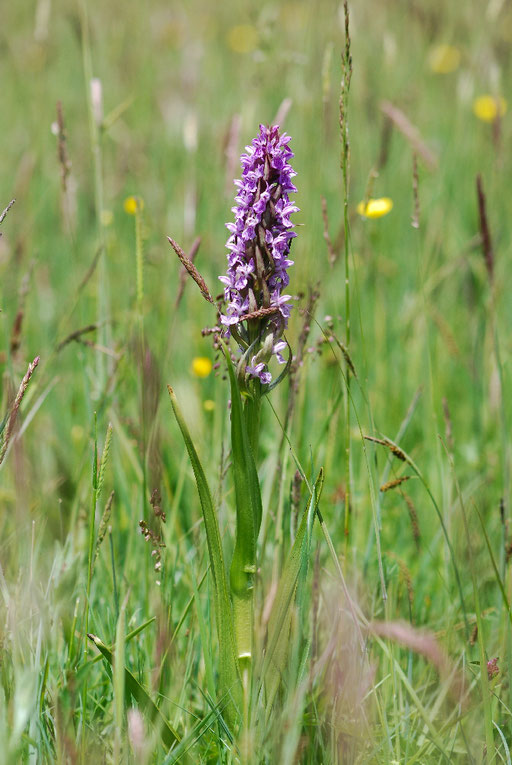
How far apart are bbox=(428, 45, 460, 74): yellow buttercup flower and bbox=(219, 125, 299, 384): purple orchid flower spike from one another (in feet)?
14.7

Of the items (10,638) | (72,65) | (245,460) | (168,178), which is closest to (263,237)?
(245,460)

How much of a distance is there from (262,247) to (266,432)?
1600mm

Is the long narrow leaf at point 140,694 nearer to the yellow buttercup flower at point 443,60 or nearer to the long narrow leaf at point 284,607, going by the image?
the long narrow leaf at point 284,607

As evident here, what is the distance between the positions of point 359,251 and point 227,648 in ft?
7.93

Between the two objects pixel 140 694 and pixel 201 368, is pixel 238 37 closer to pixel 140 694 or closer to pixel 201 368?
pixel 201 368

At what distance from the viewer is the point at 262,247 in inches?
49.8

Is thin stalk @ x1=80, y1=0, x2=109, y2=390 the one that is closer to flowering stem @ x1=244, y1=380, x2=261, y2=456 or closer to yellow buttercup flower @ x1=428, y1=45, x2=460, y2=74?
flowering stem @ x1=244, y1=380, x2=261, y2=456

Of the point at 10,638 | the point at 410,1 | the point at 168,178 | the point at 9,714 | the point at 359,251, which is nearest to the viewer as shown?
the point at 9,714

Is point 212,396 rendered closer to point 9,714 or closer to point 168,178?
point 9,714

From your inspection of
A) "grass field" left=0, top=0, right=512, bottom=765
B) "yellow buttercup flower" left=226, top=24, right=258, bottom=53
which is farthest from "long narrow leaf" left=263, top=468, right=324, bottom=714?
"yellow buttercup flower" left=226, top=24, right=258, bottom=53

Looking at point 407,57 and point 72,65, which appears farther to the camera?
point 72,65

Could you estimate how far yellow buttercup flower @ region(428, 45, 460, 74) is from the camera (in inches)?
211

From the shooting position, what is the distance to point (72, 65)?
19.6ft

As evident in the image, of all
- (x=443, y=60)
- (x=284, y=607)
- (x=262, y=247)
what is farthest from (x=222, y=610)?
(x=443, y=60)
